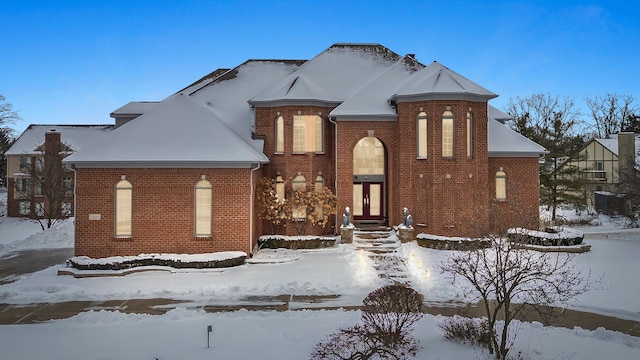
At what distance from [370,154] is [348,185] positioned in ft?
7.94

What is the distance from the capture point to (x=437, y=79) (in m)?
20.9

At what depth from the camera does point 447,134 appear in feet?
67.6

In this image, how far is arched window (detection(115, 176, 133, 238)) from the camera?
17.3 metres

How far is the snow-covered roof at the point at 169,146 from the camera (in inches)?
671

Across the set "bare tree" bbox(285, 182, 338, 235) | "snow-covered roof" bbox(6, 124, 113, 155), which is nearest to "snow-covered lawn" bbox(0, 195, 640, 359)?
"bare tree" bbox(285, 182, 338, 235)

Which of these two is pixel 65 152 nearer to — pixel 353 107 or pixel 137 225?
pixel 137 225

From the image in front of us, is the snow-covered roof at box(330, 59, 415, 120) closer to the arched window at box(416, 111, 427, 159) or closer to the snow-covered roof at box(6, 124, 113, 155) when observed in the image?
the arched window at box(416, 111, 427, 159)

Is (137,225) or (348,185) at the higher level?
(348,185)

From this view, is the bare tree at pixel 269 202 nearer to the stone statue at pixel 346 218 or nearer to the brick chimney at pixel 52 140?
the stone statue at pixel 346 218

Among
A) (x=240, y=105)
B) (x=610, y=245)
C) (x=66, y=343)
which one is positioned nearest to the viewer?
(x=66, y=343)

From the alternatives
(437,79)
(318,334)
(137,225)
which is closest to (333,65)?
(437,79)

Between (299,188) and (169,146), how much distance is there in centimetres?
684

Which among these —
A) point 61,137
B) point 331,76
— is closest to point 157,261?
point 331,76

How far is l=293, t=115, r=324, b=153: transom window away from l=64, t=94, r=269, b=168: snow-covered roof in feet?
13.5
